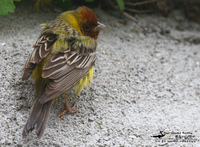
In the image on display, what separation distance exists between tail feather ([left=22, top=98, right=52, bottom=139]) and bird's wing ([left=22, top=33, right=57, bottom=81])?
1.20 ft

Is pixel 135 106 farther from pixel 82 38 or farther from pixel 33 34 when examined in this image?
pixel 33 34

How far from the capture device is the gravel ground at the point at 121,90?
360 centimetres

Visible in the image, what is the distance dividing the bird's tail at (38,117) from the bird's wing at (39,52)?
0.23 metres

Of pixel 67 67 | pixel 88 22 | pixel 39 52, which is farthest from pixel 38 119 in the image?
pixel 88 22

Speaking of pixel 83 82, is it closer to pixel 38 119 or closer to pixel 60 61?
pixel 60 61

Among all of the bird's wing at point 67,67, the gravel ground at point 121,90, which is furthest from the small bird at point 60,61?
the gravel ground at point 121,90

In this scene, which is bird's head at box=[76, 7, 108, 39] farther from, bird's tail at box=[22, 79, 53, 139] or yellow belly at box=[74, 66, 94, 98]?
bird's tail at box=[22, 79, 53, 139]

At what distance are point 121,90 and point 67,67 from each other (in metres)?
1.12

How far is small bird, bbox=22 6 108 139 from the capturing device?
337cm

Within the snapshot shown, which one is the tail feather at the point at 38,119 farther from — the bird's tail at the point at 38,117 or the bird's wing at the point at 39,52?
the bird's wing at the point at 39,52

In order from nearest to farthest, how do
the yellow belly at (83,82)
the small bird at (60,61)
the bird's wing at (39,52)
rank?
1. the small bird at (60,61)
2. the bird's wing at (39,52)
3. the yellow belly at (83,82)

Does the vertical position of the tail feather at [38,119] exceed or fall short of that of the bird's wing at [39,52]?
it falls short

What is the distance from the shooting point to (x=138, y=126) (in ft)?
12.7

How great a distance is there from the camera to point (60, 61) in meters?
3.67
